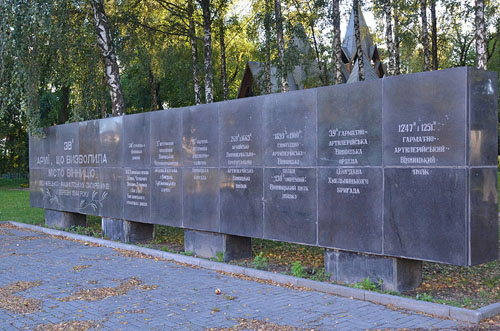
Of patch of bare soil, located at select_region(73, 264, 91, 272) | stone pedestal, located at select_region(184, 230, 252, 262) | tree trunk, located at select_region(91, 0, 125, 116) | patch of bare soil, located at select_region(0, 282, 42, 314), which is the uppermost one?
tree trunk, located at select_region(91, 0, 125, 116)

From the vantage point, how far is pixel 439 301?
6.55 meters

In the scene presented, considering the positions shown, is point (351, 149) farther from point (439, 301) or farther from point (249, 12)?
point (249, 12)

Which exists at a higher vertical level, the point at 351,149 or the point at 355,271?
the point at 351,149

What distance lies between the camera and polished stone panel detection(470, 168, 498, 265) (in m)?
6.37

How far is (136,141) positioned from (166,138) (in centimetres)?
113

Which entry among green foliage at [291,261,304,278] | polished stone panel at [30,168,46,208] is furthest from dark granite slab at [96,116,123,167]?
green foliage at [291,261,304,278]

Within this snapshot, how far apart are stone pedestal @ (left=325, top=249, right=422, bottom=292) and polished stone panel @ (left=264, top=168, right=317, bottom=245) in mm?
552

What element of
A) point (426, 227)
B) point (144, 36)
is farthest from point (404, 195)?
point (144, 36)

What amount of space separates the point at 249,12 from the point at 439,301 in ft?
87.2

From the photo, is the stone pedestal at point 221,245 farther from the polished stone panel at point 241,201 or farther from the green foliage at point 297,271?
the green foliage at point 297,271

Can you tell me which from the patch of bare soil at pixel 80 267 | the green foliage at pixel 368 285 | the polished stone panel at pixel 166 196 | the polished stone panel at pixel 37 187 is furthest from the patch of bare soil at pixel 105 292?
the polished stone panel at pixel 37 187

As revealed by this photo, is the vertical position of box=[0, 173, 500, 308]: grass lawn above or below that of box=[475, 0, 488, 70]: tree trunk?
below

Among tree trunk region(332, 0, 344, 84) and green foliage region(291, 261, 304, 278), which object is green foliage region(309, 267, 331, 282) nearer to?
green foliage region(291, 261, 304, 278)

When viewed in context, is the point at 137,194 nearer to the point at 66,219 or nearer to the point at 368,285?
the point at 66,219
